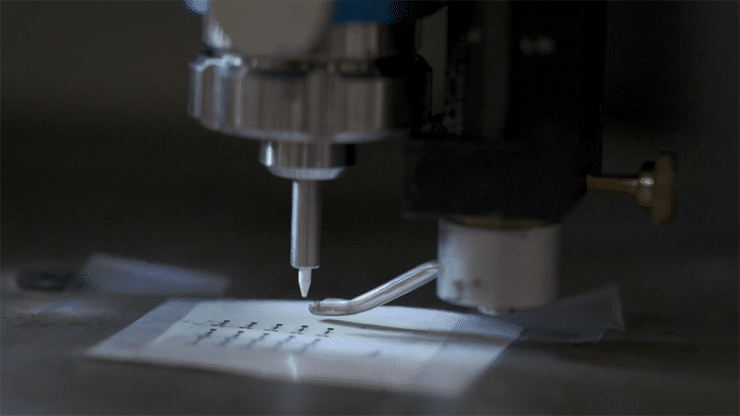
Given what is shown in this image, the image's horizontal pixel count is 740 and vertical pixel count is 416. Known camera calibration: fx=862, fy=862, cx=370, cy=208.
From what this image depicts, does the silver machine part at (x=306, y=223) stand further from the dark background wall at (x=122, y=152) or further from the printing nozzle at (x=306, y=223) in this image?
the dark background wall at (x=122, y=152)

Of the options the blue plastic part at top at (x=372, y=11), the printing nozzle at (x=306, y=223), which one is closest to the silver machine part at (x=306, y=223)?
A: the printing nozzle at (x=306, y=223)

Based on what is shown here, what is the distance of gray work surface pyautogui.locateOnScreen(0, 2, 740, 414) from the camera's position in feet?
1.47

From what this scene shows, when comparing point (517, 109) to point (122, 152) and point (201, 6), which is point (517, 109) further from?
point (122, 152)

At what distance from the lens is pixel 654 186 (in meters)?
0.48

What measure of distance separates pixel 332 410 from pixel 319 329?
0.42 ft

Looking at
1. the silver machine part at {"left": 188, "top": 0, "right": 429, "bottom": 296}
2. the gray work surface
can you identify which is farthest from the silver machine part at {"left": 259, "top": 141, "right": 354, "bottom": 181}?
the gray work surface

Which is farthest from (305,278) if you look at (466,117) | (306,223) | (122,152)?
(122,152)

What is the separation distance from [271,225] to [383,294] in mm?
190

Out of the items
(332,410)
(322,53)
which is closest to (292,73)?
(322,53)

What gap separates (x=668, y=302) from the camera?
24.4 inches

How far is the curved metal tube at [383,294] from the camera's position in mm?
536

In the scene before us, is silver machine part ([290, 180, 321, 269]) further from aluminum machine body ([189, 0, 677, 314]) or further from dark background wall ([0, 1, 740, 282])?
dark background wall ([0, 1, 740, 282])

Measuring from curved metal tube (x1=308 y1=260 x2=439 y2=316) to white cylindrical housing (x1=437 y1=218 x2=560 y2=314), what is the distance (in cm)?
4

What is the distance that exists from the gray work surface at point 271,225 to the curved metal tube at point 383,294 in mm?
66
